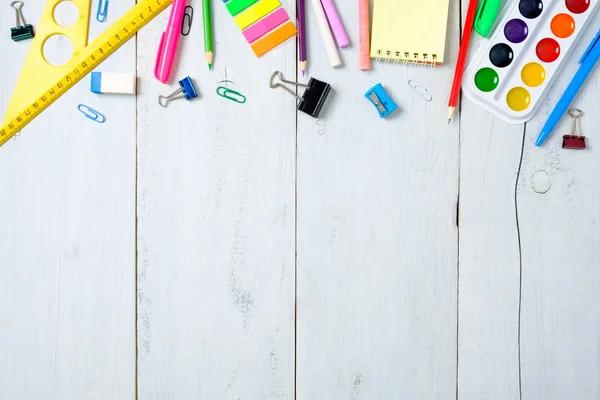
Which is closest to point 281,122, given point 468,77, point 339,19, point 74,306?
point 339,19

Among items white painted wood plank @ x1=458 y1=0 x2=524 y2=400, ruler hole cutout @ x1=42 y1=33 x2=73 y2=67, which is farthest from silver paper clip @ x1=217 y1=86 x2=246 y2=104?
white painted wood plank @ x1=458 y1=0 x2=524 y2=400

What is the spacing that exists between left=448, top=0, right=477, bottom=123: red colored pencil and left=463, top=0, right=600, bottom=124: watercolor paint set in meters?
0.02

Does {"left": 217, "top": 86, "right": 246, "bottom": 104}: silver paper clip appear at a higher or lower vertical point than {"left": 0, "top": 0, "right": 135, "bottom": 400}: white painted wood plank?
higher

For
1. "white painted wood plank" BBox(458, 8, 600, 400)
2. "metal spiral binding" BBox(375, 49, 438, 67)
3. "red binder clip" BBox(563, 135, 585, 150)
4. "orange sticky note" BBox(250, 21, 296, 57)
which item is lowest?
"white painted wood plank" BBox(458, 8, 600, 400)

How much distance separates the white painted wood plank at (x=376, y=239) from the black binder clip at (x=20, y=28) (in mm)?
416

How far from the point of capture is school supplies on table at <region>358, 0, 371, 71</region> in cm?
92

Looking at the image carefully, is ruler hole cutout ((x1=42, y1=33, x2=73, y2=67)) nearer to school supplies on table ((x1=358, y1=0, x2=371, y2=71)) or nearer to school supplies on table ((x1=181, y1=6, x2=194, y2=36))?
school supplies on table ((x1=181, y1=6, x2=194, y2=36))

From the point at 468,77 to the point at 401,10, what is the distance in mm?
141

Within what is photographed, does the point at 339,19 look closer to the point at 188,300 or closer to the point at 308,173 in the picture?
the point at 308,173

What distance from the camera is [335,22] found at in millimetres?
921

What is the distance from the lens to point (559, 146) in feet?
3.13

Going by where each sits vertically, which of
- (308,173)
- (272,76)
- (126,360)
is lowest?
(126,360)

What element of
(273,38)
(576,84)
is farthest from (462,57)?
(273,38)

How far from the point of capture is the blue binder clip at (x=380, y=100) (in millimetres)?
925
